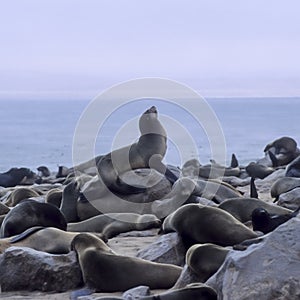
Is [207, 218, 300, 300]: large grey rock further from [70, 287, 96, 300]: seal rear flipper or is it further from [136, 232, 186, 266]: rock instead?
[136, 232, 186, 266]: rock

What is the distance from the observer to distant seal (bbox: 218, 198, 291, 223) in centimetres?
723

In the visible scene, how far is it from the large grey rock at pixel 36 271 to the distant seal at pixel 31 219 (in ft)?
5.25

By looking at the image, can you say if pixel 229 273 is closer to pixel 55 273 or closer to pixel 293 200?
pixel 55 273

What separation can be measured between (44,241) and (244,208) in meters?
1.89

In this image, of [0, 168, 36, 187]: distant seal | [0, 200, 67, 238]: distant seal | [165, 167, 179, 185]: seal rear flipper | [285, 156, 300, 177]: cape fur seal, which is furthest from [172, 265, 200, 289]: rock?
[0, 168, 36, 187]: distant seal

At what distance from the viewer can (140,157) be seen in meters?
9.77

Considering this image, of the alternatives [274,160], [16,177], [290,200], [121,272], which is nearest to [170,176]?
[290,200]

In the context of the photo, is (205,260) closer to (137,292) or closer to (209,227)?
(137,292)

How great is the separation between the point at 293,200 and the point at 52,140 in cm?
3960

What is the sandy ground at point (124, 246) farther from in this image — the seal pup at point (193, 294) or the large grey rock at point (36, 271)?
the seal pup at point (193, 294)

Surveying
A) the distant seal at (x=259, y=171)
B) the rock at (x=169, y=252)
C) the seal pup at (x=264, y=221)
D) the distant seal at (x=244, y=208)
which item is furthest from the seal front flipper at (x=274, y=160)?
the rock at (x=169, y=252)

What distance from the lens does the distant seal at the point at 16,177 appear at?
16531mm

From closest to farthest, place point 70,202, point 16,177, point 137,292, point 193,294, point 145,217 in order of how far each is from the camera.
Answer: point 193,294
point 137,292
point 145,217
point 70,202
point 16,177

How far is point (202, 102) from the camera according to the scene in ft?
33.1
